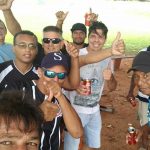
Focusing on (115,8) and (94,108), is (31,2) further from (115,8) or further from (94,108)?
(94,108)

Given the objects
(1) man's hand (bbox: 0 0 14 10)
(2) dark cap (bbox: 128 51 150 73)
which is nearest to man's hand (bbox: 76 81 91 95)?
(2) dark cap (bbox: 128 51 150 73)

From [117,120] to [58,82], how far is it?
13.5ft

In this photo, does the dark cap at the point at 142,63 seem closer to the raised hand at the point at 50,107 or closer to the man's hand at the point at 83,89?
the man's hand at the point at 83,89

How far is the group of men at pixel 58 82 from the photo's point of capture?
2677mm

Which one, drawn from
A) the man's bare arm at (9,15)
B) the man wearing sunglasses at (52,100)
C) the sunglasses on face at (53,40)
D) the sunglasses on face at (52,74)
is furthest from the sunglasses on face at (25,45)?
the man's bare arm at (9,15)

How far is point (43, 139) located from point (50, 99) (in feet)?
1.42

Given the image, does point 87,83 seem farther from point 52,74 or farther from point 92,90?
point 52,74

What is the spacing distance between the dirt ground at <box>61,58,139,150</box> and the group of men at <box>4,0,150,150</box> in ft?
2.18

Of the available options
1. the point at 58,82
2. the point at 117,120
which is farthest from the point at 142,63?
the point at 117,120

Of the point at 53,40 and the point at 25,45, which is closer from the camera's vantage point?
the point at 25,45

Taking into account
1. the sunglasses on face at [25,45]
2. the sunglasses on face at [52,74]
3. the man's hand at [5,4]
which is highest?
the man's hand at [5,4]

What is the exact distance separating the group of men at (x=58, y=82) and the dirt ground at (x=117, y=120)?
664mm

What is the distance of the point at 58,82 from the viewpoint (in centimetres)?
320

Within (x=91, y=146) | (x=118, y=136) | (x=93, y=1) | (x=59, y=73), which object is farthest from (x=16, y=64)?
(x=93, y=1)
